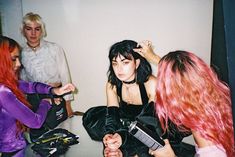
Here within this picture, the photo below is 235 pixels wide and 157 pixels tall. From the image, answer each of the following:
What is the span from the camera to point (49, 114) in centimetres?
72

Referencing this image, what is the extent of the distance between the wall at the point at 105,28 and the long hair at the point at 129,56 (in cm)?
3

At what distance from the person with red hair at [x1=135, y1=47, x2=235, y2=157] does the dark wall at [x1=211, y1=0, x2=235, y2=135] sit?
0.10 ft

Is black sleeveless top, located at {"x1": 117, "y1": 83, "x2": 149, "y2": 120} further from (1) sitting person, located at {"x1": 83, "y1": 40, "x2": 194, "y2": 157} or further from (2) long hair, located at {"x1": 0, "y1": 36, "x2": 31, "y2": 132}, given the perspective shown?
(2) long hair, located at {"x1": 0, "y1": 36, "x2": 31, "y2": 132}

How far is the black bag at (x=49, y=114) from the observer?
2.38 ft

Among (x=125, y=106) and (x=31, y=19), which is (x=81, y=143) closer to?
(x=125, y=106)

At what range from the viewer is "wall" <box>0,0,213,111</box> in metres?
0.65

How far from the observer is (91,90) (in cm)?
76

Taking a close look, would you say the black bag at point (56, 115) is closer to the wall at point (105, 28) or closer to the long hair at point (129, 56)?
the wall at point (105, 28)

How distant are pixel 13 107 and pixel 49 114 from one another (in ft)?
0.34

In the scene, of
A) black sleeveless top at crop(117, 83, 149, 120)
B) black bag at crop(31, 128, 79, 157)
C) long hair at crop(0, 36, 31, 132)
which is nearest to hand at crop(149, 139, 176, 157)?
black sleeveless top at crop(117, 83, 149, 120)

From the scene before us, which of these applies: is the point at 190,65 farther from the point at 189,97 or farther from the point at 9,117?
the point at 9,117

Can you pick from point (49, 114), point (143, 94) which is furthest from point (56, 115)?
point (143, 94)

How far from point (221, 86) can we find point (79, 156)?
0.40 metres

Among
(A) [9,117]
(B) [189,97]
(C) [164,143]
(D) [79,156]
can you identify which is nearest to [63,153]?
(D) [79,156]
